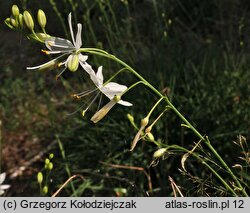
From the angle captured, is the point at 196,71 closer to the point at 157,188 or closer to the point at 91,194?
the point at 157,188

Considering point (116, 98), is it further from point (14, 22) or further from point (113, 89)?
point (14, 22)

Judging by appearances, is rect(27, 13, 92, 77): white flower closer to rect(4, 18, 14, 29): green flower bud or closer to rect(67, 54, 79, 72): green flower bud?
rect(67, 54, 79, 72): green flower bud

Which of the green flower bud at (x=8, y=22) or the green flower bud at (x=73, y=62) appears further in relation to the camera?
the green flower bud at (x=8, y=22)

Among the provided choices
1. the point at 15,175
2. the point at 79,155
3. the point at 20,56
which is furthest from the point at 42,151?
the point at 20,56

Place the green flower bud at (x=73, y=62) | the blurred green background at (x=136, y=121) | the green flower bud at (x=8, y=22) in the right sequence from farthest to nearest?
1. the blurred green background at (x=136, y=121)
2. the green flower bud at (x=8, y=22)
3. the green flower bud at (x=73, y=62)

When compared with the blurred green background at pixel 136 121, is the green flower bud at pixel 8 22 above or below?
above

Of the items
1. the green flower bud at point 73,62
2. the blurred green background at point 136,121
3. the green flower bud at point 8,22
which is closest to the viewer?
the green flower bud at point 73,62

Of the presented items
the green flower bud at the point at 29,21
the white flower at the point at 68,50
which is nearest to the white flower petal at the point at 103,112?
the white flower at the point at 68,50

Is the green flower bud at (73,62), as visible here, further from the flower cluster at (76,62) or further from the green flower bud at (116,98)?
the green flower bud at (116,98)

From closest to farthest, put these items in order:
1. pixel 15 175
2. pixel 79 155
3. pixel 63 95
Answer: pixel 79 155, pixel 15 175, pixel 63 95
